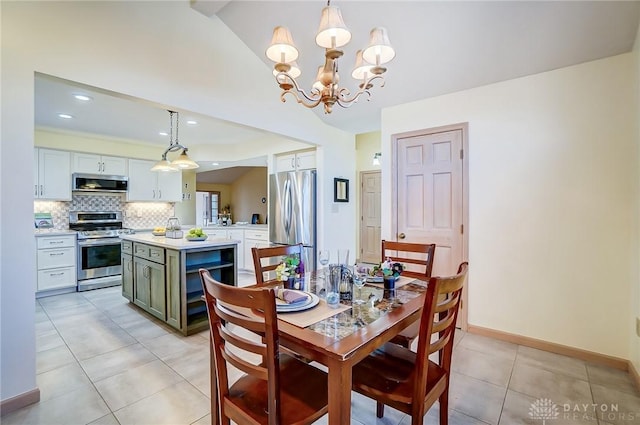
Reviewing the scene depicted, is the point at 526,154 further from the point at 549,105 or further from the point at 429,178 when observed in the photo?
the point at 429,178

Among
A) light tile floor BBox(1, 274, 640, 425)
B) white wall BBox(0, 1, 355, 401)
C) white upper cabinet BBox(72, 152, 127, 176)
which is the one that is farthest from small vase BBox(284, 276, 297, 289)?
white upper cabinet BBox(72, 152, 127, 176)

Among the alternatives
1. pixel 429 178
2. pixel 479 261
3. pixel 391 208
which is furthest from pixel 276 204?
pixel 479 261

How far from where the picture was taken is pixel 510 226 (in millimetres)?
2771

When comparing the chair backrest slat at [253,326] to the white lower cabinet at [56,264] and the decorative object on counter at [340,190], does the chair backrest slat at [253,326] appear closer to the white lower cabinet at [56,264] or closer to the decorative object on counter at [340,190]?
the decorative object on counter at [340,190]

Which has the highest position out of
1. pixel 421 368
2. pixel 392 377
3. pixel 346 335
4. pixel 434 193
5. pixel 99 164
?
pixel 99 164

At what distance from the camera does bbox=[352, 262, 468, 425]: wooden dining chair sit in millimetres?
1197

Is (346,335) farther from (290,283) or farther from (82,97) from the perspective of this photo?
(82,97)

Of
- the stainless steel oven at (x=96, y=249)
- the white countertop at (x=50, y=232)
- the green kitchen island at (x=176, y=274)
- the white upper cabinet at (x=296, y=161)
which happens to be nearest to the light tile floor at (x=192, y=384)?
the green kitchen island at (x=176, y=274)

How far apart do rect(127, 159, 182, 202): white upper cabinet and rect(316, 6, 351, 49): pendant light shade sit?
500 cm

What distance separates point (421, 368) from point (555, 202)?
2.21 metres

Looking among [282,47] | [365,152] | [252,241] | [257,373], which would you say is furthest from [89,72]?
[365,152]

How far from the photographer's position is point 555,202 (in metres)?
2.55

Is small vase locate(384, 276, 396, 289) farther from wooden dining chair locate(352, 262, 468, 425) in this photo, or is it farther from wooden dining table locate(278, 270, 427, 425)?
wooden dining chair locate(352, 262, 468, 425)

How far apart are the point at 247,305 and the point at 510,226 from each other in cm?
270
